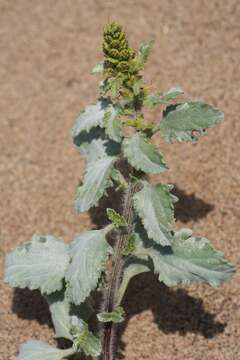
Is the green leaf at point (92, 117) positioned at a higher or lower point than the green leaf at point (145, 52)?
lower

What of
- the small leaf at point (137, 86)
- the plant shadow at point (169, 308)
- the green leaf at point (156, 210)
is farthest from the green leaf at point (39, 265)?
the small leaf at point (137, 86)

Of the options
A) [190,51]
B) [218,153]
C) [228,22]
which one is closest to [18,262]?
[218,153]

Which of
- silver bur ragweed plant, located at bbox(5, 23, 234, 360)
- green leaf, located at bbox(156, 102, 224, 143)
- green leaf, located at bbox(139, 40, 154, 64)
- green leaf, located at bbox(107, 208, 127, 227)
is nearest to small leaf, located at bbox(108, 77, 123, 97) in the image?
silver bur ragweed plant, located at bbox(5, 23, 234, 360)

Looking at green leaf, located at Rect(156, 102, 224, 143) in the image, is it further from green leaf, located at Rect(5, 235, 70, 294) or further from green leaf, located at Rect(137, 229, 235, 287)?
green leaf, located at Rect(5, 235, 70, 294)

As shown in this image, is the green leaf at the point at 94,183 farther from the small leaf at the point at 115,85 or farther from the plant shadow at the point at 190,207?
the plant shadow at the point at 190,207

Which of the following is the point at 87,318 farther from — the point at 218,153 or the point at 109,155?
the point at 218,153

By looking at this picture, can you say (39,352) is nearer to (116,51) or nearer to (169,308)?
(169,308)

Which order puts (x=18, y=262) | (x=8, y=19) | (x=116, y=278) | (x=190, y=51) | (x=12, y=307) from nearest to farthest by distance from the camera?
(x=116, y=278) < (x=18, y=262) < (x=12, y=307) < (x=190, y=51) < (x=8, y=19)
